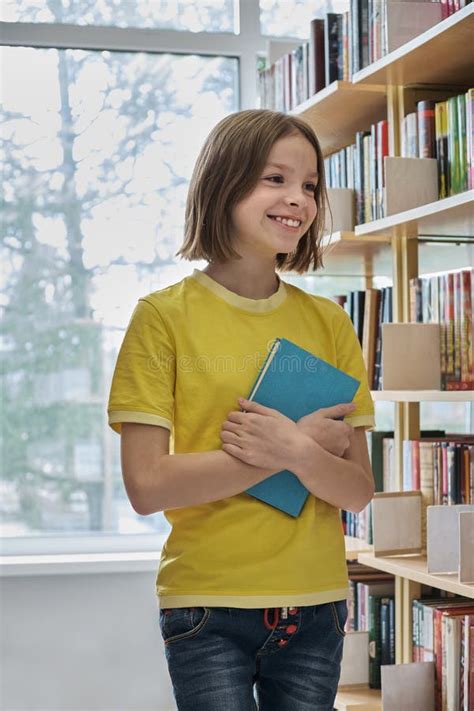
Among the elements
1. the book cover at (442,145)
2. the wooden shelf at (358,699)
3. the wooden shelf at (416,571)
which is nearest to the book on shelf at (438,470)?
the wooden shelf at (416,571)

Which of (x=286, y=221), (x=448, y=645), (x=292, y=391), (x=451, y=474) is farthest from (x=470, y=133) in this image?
(x=448, y=645)

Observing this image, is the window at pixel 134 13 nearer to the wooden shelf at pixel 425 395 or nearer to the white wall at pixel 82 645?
the wooden shelf at pixel 425 395

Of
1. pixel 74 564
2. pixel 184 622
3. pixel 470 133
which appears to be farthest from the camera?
pixel 74 564

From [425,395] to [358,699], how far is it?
0.79 metres

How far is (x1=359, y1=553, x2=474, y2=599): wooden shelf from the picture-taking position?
6.14 feet

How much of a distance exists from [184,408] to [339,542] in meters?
0.27

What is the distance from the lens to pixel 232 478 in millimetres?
1207

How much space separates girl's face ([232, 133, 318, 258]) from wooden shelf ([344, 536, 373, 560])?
3.98ft

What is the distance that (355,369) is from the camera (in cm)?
139

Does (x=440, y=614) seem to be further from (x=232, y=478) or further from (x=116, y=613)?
(x=116, y=613)

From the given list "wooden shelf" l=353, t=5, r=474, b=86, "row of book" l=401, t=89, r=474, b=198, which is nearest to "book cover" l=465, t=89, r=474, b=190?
"row of book" l=401, t=89, r=474, b=198

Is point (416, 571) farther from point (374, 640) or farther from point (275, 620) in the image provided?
point (275, 620)

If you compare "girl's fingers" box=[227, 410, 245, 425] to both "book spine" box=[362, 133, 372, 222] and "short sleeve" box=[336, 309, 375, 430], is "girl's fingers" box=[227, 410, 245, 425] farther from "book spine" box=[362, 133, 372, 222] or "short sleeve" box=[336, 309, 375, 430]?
"book spine" box=[362, 133, 372, 222]

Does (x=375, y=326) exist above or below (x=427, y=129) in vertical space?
below
